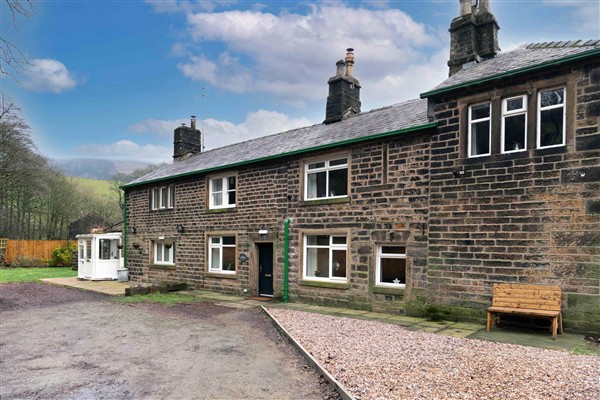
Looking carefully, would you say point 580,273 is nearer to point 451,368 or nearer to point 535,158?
point 535,158

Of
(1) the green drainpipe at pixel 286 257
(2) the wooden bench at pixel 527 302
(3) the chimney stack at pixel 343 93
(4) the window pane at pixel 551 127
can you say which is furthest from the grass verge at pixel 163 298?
(4) the window pane at pixel 551 127

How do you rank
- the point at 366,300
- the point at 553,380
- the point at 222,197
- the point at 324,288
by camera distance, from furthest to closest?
the point at 222,197
the point at 324,288
the point at 366,300
the point at 553,380

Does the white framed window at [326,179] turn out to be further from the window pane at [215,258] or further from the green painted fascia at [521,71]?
the window pane at [215,258]

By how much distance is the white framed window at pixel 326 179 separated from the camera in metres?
13.2

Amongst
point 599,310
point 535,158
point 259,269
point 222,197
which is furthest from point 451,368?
point 222,197

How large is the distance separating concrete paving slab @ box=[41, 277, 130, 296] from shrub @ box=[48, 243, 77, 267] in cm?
1074

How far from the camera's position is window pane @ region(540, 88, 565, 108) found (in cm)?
917

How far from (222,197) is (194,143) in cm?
849

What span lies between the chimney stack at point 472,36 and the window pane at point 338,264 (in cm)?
652

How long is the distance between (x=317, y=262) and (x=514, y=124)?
23.0 feet

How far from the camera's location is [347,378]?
604cm

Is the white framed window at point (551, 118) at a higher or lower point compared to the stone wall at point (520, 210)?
higher

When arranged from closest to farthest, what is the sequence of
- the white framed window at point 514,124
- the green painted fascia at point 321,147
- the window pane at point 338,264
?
the white framed window at point 514,124 < the green painted fascia at point 321,147 < the window pane at point 338,264

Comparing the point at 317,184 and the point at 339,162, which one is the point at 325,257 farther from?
the point at 339,162
